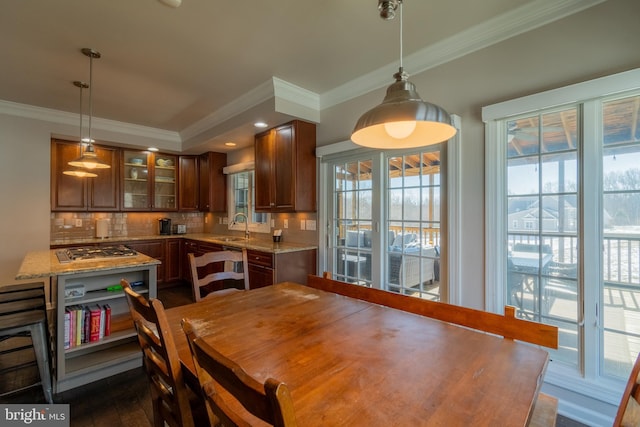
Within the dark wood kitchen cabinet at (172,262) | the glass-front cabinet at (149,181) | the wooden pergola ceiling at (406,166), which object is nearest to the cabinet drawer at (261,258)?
the wooden pergola ceiling at (406,166)

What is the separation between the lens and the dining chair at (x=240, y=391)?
51 centimetres

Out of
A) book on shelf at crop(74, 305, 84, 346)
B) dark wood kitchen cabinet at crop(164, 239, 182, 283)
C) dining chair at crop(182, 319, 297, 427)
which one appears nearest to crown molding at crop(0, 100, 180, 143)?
dark wood kitchen cabinet at crop(164, 239, 182, 283)

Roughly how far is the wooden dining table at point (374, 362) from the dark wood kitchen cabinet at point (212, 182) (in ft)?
12.2

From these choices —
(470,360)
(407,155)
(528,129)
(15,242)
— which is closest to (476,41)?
(528,129)

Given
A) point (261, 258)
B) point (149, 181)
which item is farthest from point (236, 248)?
point (149, 181)

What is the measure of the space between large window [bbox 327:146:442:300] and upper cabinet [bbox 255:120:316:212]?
281 mm

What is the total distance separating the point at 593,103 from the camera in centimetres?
175

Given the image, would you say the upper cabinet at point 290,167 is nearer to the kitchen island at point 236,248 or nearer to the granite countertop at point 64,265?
the kitchen island at point 236,248

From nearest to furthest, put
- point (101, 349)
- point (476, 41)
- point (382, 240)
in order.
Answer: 1. point (476, 41)
2. point (101, 349)
3. point (382, 240)

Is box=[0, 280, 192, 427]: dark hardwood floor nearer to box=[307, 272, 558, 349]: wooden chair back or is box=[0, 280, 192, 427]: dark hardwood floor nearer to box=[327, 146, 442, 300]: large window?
box=[307, 272, 558, 349]: wooden chair back

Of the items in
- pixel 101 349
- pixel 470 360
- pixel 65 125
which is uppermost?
pixel 65 125

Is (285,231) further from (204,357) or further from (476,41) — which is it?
(204,357)

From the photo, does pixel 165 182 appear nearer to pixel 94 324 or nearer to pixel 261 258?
pixel 261 258

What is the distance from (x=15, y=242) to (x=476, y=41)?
5.45 meters
